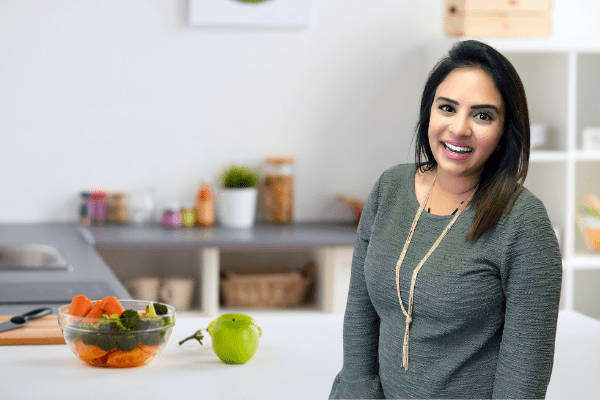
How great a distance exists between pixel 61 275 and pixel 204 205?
1275mm

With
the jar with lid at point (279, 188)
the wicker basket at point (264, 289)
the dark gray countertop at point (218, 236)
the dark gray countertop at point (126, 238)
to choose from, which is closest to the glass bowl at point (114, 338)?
the dark gray countertop at point (126, 238)

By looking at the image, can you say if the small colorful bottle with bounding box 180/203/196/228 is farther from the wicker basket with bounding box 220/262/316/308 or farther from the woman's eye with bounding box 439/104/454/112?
the woman's eye with bounding box 439/104/454/112

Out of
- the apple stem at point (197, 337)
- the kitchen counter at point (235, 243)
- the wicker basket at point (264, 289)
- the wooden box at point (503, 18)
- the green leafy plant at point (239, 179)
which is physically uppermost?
the wooden box at point (503, 18)

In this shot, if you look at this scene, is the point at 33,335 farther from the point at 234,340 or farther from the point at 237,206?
the point at 237,206

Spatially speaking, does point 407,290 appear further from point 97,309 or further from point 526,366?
point 97,309

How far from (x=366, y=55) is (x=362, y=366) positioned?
8.33 feet

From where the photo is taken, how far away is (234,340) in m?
1.46

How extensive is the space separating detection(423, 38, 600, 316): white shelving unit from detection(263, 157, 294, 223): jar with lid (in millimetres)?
841

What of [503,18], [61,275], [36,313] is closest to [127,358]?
[36,313]

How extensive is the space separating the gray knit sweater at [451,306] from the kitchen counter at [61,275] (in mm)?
814

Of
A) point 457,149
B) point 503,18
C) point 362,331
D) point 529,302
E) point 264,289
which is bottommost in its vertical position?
point 264,289

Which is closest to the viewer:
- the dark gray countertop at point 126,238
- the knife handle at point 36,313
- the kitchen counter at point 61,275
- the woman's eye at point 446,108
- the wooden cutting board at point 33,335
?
the woman's eye at point 446,108

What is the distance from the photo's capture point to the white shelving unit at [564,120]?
11.3 feet

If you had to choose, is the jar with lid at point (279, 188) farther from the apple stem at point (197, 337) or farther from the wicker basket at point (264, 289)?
the apple stem at point (197, 337)
